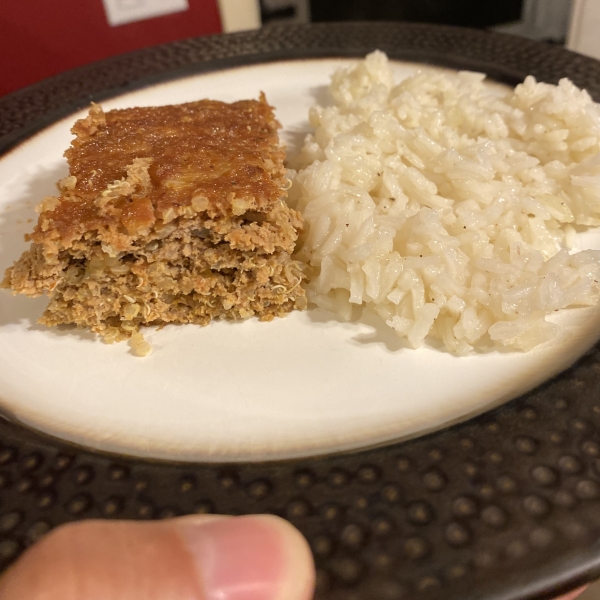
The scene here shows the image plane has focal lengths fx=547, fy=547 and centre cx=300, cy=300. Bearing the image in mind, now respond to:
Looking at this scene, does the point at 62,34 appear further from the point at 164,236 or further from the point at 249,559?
the point at 249,559

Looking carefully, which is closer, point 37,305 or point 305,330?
point 305,330

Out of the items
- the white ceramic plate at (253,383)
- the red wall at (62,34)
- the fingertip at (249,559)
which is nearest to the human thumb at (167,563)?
the fingertip at (249,559)

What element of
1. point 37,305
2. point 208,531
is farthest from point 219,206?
point 208,531

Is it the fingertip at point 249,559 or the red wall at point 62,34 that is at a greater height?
the red wall at point 62,34

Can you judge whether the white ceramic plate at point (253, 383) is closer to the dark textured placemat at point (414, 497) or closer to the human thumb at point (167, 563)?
the dark textured placemat at point (414, 497)

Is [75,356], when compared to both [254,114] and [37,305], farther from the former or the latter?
A: [254,114]

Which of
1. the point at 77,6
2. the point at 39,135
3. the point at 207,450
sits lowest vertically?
the point at 207,450

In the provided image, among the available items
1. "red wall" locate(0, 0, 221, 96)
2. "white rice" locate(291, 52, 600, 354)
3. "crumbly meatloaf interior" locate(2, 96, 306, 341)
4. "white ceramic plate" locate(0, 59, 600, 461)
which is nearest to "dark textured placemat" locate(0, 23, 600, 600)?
"white ceramic plate" locate(0, 59, 600, 461)

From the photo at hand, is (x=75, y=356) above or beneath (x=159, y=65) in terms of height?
beneath
